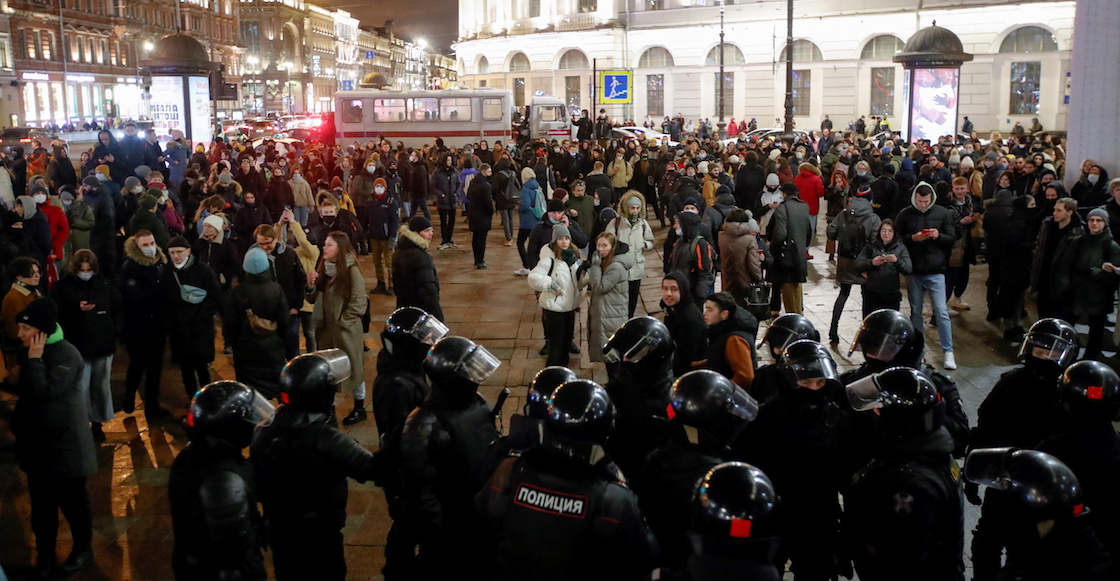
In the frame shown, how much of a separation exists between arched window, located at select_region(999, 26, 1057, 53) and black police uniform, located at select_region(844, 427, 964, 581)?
47391 mm

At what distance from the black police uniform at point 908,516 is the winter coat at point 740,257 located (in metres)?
5.58

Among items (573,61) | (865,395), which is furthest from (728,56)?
(865,395)

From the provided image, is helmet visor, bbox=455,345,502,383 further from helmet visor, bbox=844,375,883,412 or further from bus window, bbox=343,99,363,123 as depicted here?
bus window, bbox=343,99,363,123

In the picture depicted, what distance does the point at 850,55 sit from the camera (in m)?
48.4

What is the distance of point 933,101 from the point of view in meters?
23.0

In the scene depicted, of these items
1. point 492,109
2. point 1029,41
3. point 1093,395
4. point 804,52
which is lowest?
point 1093,395

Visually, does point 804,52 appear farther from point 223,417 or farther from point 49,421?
point 223,417

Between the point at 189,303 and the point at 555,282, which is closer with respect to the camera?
the point at 189,303

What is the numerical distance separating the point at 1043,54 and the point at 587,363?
43009 millimetres

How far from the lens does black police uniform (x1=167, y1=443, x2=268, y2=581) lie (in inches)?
130

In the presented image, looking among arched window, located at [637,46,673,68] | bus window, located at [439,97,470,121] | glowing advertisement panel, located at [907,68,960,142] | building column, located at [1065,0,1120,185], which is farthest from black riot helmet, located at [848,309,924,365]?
arched window, located at [637,46,673,68]

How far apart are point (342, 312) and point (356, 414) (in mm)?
858

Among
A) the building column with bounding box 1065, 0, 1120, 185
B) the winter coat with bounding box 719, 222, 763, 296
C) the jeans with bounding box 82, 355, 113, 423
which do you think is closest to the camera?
the jeans with bounding box 82, 355, 113, 423

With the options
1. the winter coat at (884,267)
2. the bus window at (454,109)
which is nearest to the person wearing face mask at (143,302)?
the winter coat at (884,267)
